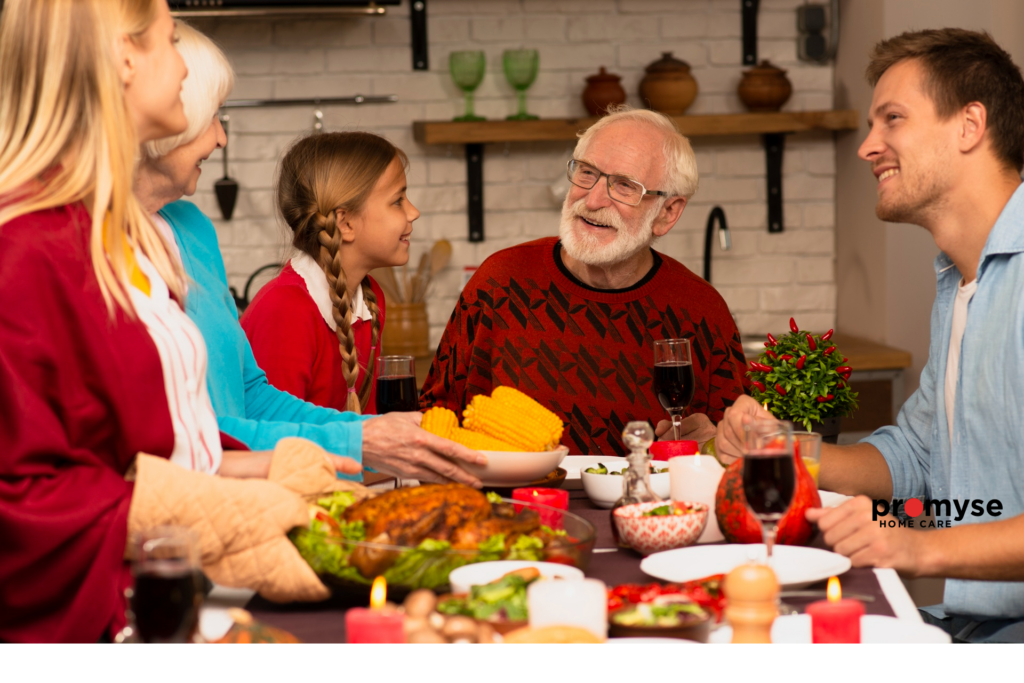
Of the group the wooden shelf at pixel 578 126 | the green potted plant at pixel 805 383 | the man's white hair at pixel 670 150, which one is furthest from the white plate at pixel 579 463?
the wooden shelf at pixel 578 126

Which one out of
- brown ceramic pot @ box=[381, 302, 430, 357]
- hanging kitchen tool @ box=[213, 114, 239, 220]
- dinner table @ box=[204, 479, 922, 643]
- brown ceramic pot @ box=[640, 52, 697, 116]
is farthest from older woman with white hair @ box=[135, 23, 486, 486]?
brown ceramic pot @ box=[640, 52, 697, 116]

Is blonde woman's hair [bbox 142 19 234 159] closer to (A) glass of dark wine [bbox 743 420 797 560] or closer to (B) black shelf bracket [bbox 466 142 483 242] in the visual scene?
(A) glass of dark wine [bbox 743 420 797 560]

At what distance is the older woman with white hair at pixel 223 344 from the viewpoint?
1.61 meters

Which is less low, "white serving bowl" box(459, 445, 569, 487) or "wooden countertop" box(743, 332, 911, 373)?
"white serving bowl" box(459, 445, 569, 487)

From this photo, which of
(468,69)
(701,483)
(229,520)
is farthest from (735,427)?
(468,69)

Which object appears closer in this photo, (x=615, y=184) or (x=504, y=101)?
(x=615, y=184)

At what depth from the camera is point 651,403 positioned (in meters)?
2.53

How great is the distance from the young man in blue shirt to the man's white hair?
28.2 inches

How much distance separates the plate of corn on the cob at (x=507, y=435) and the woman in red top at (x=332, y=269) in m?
0.71

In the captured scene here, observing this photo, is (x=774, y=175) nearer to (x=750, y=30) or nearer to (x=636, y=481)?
(x=750, y=30)

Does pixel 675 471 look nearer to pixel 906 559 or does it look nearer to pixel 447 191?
pixel 906 559

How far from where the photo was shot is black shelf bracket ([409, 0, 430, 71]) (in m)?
3.91

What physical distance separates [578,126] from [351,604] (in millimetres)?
2738

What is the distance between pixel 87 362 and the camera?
45.7 inches
